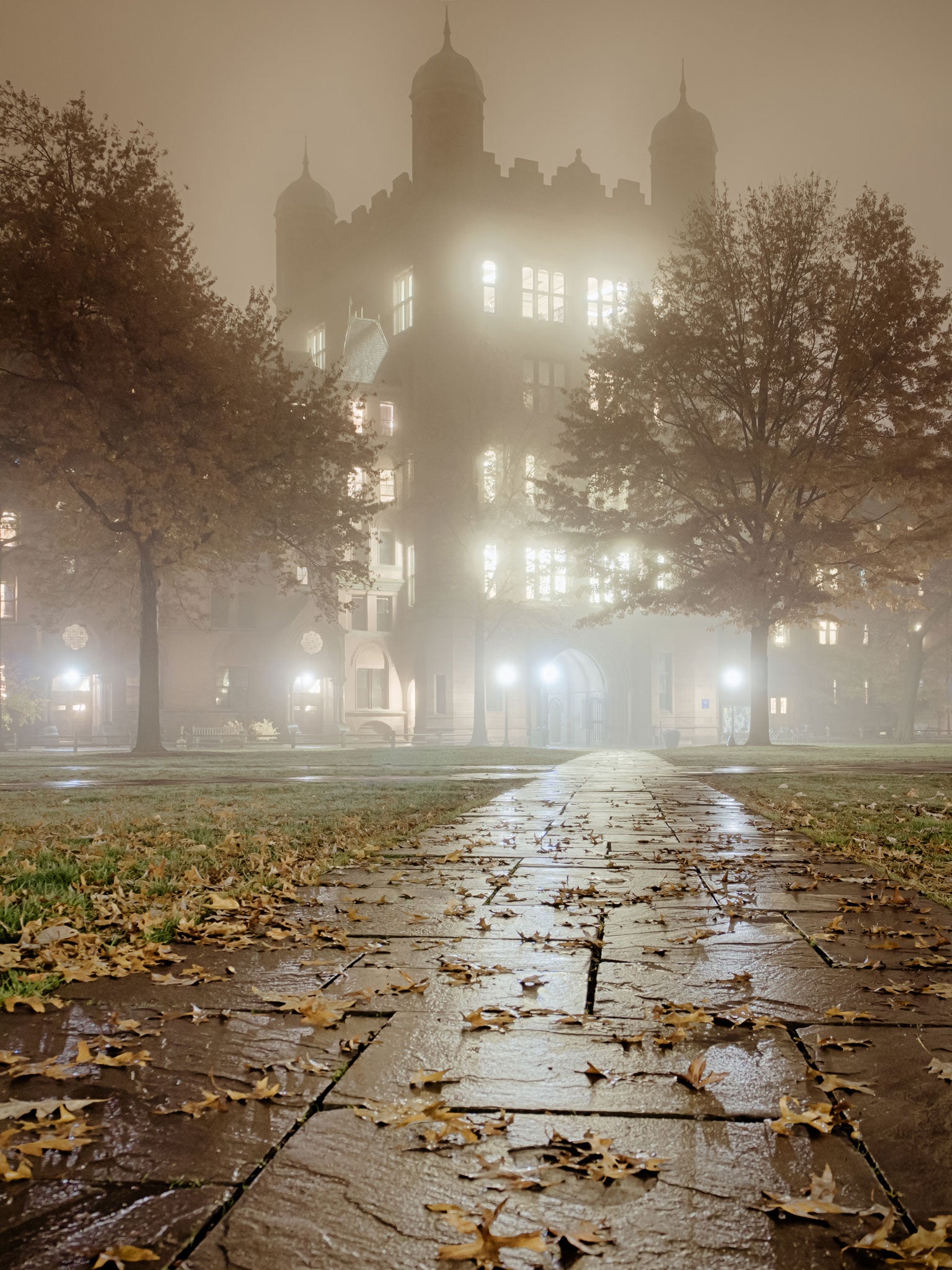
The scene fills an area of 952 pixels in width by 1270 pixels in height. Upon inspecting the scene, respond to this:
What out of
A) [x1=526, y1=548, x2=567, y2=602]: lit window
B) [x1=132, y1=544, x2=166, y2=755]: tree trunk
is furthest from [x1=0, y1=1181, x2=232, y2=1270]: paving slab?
[x1=526, y1=548, x2=567, y2=602]: lit window

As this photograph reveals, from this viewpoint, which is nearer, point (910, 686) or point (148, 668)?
point (148, 668)

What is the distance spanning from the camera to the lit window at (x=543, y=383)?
46219 millimetres

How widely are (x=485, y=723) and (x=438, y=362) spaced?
16.8m

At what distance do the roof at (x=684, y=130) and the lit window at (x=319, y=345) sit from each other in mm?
20156

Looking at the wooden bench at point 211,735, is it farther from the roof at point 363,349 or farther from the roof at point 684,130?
the roof at point 684,130

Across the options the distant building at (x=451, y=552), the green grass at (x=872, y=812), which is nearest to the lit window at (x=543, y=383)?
the distant building at (x=451, y=552)

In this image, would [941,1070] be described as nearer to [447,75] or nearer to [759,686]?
[759,686]

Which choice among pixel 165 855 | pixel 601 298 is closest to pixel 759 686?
pixel 165 855

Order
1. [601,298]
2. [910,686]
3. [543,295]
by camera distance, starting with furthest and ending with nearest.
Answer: [601,298] < [543,295] < [910,686]

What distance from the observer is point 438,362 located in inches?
1778

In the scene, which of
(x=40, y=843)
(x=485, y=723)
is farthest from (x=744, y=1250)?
(x=485, y=723)

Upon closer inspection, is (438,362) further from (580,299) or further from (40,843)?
(40,843)

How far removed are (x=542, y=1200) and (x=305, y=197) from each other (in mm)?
62349

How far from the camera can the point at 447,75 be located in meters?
45.0
